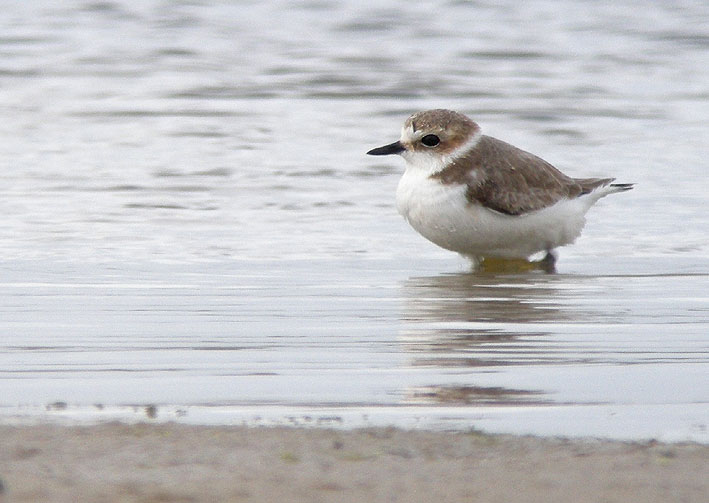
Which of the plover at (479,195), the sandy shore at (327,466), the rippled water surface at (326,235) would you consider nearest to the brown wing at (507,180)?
the plover at (479,195)

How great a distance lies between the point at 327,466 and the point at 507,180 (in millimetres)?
4005

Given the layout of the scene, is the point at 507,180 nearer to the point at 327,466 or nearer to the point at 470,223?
the point at 470,223

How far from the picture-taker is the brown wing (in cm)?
661

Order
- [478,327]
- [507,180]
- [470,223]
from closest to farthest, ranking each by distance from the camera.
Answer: [478,327] < [470,223] < [507,180]

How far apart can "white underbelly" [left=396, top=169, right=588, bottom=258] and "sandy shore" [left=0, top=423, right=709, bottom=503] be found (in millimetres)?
3373

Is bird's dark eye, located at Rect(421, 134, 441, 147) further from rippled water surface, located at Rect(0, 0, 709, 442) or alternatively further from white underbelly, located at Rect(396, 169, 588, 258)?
rippled water surface, located at Rect(0, 0, 709, 442)

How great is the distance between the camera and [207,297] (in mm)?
5469

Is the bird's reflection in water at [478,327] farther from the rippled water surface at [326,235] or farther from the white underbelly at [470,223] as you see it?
the white underbelly at [470,223]

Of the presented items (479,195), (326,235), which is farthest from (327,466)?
(326,235)

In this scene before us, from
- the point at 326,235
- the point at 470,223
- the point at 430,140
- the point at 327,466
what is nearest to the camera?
the point at 327,466

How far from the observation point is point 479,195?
660cm

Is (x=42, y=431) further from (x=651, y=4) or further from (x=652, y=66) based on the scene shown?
(x=651, y=4)

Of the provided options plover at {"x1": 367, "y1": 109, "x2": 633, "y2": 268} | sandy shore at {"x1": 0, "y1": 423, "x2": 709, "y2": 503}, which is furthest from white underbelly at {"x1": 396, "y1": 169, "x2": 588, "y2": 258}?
sandy shore at {"x1": 0, "y1": 423, "x2": 709, "y2": 503}

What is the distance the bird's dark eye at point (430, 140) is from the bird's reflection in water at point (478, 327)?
0.75m
